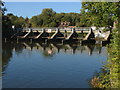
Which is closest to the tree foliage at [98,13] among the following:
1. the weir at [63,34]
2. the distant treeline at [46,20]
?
the weir at [63,34]

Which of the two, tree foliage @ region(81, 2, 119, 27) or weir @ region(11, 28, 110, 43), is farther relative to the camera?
weir @ region(11, 28, 110, 43)

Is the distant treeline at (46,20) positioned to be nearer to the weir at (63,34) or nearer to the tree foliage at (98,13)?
the weir at (63,34)

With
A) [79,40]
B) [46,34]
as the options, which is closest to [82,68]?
[79,40]

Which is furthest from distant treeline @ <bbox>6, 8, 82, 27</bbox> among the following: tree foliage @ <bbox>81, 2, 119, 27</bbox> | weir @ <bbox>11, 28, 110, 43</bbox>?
tree foliage @ <bbox>81, 2, 119, 27</bbox>

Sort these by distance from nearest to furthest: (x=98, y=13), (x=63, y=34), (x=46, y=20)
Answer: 1. (x=98, y=13)
2. (x=63, y=34)
3. (x=46, y=20)

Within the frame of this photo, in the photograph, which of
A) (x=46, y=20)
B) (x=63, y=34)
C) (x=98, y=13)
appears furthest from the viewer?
(x=46, y=20)

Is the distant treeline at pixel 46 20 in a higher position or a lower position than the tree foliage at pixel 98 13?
higher

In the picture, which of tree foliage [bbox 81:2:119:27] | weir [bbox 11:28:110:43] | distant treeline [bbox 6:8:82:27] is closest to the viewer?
tree foliage [bbox 81:2:119:27]

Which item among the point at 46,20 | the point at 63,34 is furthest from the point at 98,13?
the point at 46,20

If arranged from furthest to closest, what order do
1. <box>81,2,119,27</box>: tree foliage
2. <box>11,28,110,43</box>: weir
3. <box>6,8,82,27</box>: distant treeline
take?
<box>6,8,82,27</box>: distant treeline
<box>11,28,110,43</box>: weir
<box>81,2,119,27</box>: tree foliage

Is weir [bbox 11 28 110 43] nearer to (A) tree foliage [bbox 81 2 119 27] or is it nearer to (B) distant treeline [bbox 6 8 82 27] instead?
(A) tree foliage [bbox 81 2 119 27]

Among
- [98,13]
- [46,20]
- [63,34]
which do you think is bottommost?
[63,34]

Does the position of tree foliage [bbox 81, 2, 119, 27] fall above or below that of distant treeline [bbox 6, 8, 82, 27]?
below

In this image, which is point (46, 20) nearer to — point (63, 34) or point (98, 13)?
point (63, 34)
